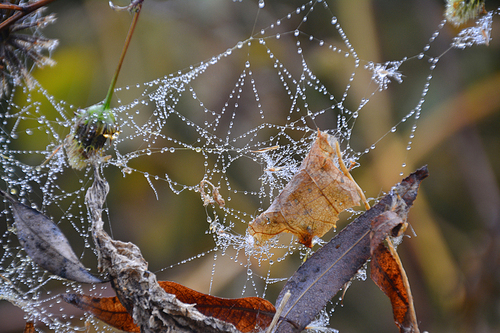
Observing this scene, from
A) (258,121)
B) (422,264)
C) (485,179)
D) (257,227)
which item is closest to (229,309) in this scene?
(257,227)

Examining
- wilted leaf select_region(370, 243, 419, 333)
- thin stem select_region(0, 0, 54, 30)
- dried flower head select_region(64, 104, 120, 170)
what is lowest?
wilted leaf select_region(370, 243, 419, 333)

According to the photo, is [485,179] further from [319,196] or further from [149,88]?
[149,88]

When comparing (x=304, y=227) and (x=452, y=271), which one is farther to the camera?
(x=452, y=271)

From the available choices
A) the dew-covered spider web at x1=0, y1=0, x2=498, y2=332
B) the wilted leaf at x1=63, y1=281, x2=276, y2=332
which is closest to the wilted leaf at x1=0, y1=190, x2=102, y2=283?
the wilted leaf at x1=63, y1=281, x2=276, y2=332

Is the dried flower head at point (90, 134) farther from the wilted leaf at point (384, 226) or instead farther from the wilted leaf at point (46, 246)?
the wilted leaf at point (384, 226)

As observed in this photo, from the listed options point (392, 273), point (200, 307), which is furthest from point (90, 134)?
point (392, 273)

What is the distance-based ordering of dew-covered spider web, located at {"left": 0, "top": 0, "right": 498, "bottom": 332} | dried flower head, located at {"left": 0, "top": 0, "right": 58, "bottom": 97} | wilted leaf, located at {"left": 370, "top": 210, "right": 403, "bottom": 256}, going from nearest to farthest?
wilted leaf, located at {"left": 370, "top": 210, "right": 403, "bottom": 256} < dried flower head, located at {"left": 0, "top": 0, "right": 58, "bottom": 97} < dew-covered spider web, located at {"left": 0, "top": 0, "right": 498, "bottom": 332}

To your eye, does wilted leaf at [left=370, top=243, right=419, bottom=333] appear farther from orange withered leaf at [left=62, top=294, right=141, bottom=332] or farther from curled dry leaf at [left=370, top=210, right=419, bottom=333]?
orange withered leaf at [left=62, top=294, right=141, bottom=332]
